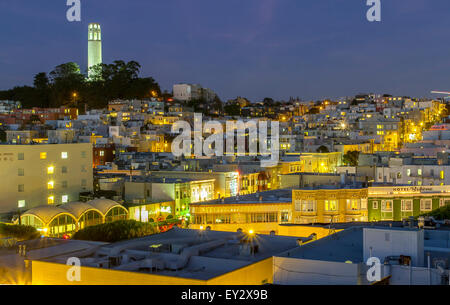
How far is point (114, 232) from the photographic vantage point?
24.9 metres

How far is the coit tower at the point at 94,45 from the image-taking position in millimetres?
116812

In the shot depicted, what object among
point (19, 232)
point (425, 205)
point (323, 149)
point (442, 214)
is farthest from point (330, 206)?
point (323, 149)

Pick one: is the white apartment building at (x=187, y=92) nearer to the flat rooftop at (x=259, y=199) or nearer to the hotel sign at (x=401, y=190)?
the flat rooftop at (x=259, y=199)

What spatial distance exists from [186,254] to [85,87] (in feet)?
309

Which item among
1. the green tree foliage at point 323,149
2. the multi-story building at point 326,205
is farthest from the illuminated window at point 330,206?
the green tree foliage at point 323,149

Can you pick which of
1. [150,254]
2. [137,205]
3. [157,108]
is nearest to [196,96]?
[157,108]

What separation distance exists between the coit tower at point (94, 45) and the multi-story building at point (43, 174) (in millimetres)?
74352

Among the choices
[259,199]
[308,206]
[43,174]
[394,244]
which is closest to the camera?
[394,244]

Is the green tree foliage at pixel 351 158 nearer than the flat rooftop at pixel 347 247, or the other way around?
the flat rooftop at pixel 347 247

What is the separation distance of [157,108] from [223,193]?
57345 mm

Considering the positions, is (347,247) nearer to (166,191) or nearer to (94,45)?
(166,191)

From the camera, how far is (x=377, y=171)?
144ft

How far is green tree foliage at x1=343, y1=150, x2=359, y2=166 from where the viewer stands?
221 feet
